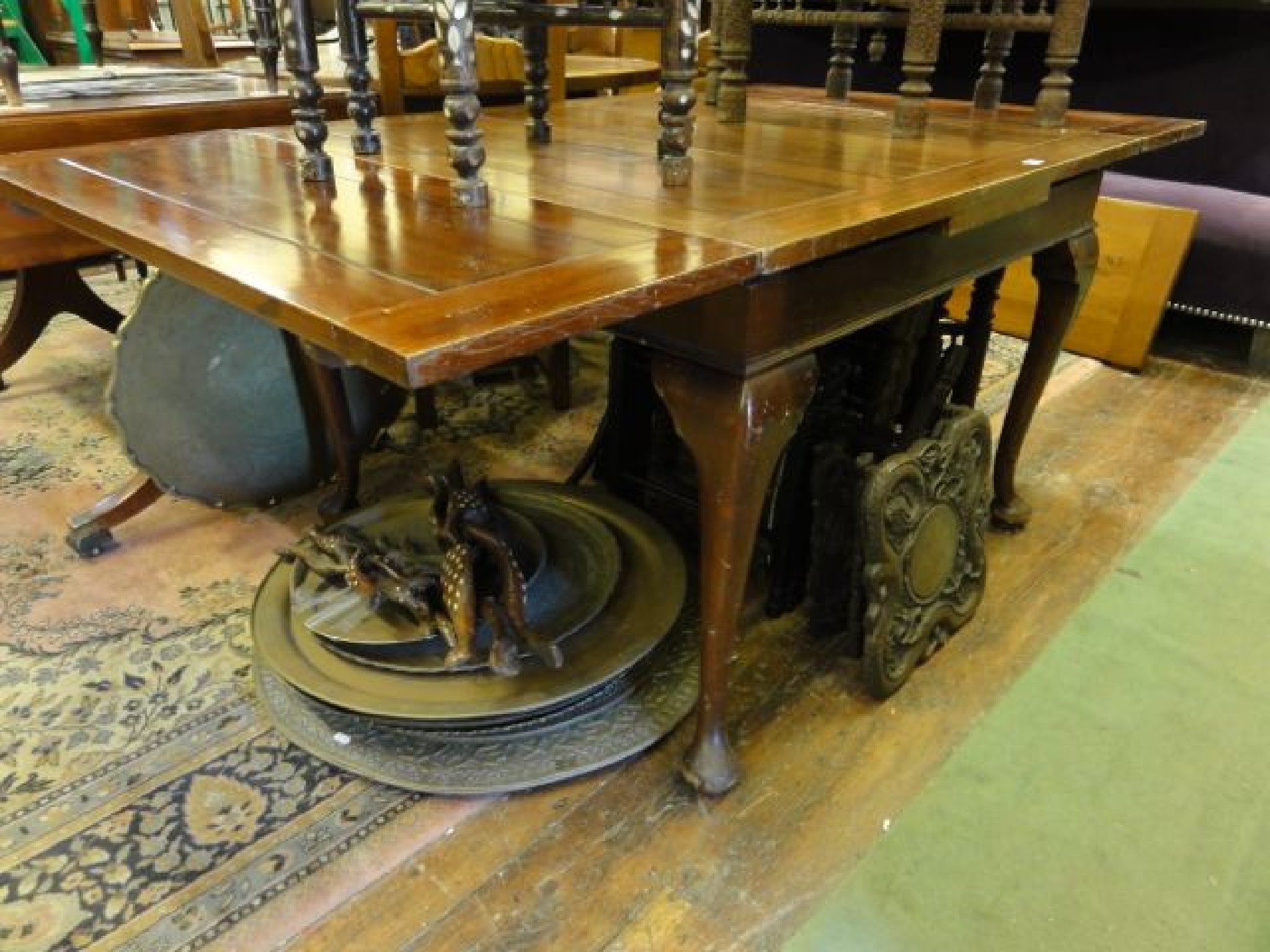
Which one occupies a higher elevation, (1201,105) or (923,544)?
(1201,105)

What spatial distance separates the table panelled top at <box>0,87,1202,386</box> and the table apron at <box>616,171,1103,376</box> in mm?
46

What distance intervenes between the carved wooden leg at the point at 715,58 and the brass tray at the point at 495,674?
0.84 metres

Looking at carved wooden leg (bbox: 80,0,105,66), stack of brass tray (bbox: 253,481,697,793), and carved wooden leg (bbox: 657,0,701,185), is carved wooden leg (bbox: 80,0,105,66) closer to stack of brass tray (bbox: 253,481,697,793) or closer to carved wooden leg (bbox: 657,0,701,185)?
stack of brass tray (bbox: 253,481,697,793)

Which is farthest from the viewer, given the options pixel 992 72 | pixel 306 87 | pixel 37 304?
pixel 37 304

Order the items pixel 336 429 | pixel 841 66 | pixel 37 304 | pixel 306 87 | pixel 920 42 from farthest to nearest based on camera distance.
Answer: pixel 37 304 → pixel 841 66 → pixel 336 429 → pixel 920 42 → pixel 306 87

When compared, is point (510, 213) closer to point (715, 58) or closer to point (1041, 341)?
point (715, 58)

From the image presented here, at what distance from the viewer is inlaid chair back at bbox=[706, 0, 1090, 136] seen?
1293mm

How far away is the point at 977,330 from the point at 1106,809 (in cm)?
85

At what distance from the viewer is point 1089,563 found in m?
1.67

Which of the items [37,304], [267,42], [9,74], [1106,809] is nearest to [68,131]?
[9,74]

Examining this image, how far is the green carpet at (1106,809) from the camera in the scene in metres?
1.01

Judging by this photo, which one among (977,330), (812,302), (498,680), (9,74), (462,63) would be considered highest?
(462,63)

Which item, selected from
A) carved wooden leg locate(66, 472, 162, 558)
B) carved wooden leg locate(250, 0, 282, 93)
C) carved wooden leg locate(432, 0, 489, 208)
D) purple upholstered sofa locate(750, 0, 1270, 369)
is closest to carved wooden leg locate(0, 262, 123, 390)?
carved wooden leg locate(250, 0, 282, 93)

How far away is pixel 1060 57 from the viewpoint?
4.88 ft
